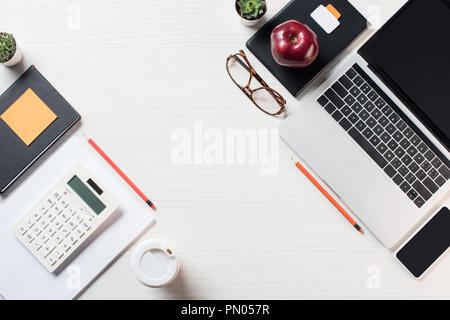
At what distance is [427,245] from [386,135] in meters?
0.24

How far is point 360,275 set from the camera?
91 cm

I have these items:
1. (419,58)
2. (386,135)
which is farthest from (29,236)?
(419,58)

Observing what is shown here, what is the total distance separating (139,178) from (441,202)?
64 centimetres

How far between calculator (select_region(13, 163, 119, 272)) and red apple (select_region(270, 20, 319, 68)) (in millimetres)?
455

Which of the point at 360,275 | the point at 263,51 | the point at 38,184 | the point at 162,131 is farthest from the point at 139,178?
the point at 360,275

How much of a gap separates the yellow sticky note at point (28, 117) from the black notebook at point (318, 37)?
0.47m

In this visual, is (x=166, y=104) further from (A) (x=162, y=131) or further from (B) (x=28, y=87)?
(B) (x=28, y=87)

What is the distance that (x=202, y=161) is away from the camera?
0.93 meters

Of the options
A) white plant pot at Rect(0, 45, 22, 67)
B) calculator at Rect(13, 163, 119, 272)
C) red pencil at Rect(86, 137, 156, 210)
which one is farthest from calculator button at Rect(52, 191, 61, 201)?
white plant pot at Rect(0, 45, 22, 67)

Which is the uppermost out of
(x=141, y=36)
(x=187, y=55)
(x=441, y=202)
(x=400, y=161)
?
(x=141, y=36)

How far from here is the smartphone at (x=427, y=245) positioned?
888 mm

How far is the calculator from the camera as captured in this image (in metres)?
0.89

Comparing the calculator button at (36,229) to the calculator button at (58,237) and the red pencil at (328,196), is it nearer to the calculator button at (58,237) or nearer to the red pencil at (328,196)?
the calculator button at (58,237)
